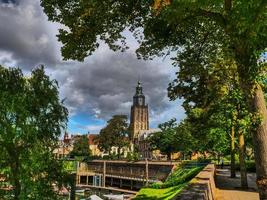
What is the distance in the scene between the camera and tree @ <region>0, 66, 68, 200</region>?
36.0ft

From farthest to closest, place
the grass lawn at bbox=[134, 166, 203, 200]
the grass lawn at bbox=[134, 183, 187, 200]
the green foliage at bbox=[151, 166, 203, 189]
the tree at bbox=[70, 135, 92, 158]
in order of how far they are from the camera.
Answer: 1. the tree at bbox=[70, 135, 92, 158]
2. the green foliage at bbox=[151, 166, 203, 189]
3. the grass lawn at bbox=[134, 166, 203, 200]
4. the grass lawn at bbox=[134, 183, 187, 200]

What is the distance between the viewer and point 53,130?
39.1ft

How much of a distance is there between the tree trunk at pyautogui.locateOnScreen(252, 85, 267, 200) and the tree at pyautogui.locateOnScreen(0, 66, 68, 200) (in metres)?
6.03

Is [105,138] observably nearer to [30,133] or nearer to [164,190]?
[164,190]

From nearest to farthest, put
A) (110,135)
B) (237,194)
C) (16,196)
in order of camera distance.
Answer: (16,196) → (237,194) → (110,135)

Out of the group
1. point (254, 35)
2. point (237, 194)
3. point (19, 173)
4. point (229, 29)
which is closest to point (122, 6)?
point (229, 29)

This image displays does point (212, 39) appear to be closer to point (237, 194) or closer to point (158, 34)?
point (158, 34)

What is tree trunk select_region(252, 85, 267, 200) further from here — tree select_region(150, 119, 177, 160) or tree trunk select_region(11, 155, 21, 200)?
tree select_region(150, 119, 177, 160)

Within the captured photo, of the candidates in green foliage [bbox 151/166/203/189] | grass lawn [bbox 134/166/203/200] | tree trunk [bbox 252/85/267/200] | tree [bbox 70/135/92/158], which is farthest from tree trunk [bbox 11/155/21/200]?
tree [bbox 70/135/92/158]

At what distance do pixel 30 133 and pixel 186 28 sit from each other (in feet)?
24.4

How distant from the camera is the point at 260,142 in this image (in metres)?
12.0

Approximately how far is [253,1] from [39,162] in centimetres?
716

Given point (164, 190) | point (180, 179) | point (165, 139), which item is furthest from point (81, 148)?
point (164, 190)

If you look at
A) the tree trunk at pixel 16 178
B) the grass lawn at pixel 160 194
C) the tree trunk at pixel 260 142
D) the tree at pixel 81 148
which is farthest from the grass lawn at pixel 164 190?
the tree at pixel 81 148
